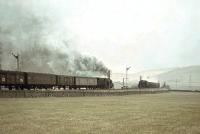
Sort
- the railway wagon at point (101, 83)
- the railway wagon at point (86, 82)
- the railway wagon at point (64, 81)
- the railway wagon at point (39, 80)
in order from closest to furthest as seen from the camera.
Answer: the railway wagon at point (39, 80) → the railway wagon at point (64, 81) → the railway wagon at point (86, 82) → the railway wagon at point (101, 83)

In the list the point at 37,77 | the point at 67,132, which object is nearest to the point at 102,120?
the point at 67,132

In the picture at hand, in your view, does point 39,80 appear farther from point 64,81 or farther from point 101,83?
point 101,83

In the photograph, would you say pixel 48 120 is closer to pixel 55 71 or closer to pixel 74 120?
pixel 74 120

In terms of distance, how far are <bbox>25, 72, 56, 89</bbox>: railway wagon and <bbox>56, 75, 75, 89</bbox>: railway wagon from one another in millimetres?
1161

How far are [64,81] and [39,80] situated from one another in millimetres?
8468

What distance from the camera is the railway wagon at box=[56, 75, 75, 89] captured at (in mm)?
62019

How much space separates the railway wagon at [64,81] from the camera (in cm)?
6202

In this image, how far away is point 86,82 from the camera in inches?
2832

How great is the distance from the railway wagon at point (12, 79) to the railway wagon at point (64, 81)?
32.9ft

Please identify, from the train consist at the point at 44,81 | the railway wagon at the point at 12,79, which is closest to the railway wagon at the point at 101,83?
the train consist at the point at 44,81

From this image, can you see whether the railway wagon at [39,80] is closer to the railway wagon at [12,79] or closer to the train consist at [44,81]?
the train consist at [44,81]

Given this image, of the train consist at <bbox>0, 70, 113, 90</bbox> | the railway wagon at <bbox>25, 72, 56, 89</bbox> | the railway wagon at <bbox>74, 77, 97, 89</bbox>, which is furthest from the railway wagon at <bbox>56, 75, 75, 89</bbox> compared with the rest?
the railway wagon at <bbox>74, 77, 97, 89</bbox>

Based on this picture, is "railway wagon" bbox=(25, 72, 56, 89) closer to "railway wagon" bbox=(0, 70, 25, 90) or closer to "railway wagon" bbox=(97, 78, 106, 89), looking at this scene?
"railway wagon" bbox=(0, 70, 25, 90)

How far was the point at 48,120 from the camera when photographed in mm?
19766
